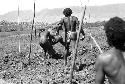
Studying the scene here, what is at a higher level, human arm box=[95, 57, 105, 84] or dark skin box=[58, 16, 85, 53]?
human arm box=[95, 57, 105, 84]

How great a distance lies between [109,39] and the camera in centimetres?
289

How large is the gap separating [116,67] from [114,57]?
85 millimetres

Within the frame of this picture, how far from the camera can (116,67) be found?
2.84 meters

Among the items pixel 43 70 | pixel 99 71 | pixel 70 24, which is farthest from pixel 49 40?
pixel 99 71

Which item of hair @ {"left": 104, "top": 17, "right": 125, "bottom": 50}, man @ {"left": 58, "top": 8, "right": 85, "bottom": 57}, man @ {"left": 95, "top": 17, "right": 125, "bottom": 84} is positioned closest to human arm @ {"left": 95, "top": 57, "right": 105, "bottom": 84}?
man @ {"left": 95, "top": 17, "right": 125, "bottom": 84}

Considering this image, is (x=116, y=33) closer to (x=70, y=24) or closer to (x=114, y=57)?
(x=114, y=57)

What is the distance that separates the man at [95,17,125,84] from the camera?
2.83 metres

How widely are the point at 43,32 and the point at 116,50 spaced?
27.7 feet

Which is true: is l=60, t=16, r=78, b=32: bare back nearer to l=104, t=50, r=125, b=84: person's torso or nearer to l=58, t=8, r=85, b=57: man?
l=58, t=8, r=85, b=57: man

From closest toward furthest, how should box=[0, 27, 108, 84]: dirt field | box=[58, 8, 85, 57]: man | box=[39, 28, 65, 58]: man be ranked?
box=[0, 27, 108, 84]: dirt field → box=[58, 8, 85, 57]: man → box=[39, 28, 65, 58]: man

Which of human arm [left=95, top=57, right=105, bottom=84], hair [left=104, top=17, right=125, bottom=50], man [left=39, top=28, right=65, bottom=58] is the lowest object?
man [left=39, top=28, right=65, bottom=58]

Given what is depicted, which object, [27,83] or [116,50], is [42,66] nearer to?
[27,83]

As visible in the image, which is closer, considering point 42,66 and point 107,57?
point 107,57

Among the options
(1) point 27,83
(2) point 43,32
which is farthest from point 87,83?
(2) point 43,32
